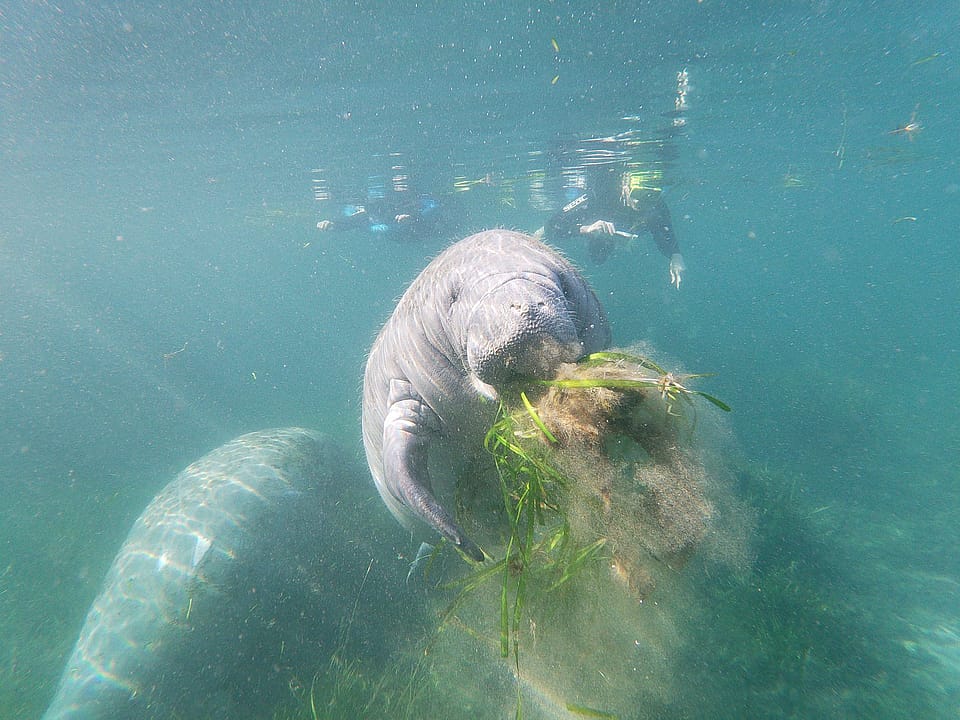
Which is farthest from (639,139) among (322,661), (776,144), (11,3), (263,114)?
(322,661)

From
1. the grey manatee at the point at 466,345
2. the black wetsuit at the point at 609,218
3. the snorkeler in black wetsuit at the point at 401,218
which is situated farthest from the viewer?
the snorkeler in black wetsuit at the point at 401,218

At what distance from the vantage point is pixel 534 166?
21.2 metres

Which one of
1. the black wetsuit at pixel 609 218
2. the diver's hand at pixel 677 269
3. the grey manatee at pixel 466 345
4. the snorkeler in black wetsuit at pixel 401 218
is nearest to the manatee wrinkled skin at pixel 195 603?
the grey manatee at pixel 466 345

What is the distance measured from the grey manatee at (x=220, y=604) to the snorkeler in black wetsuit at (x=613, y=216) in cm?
1379

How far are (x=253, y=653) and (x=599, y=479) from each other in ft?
13.9

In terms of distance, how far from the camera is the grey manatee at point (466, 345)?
200cm

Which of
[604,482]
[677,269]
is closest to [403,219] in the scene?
[677,269]

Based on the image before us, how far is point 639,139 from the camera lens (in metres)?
18.0

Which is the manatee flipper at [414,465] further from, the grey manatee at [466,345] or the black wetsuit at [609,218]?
the black wetsuit at [609,218]

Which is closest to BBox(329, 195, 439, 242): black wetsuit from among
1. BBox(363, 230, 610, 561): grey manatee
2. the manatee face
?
BBox(363, 230, 610, 561): grey manatee

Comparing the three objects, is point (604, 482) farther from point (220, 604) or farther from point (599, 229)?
point (599, 229)

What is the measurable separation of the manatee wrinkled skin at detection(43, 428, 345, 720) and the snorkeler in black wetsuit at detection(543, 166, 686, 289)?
1404cm

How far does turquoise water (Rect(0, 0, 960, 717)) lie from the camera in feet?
20.1

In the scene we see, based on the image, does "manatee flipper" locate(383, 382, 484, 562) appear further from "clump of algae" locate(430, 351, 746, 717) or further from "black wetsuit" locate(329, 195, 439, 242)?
"black wetsuit" locate(329, 195, 439, 242)
